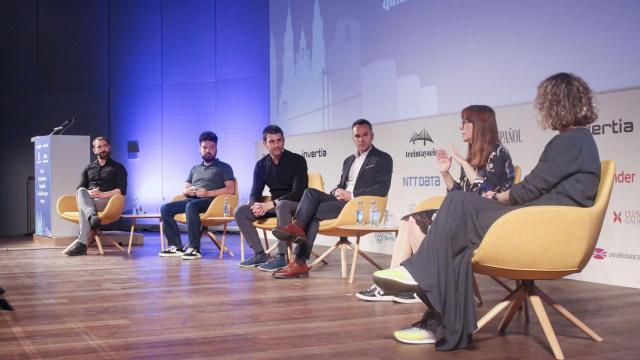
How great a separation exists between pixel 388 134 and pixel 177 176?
4518 millimetres

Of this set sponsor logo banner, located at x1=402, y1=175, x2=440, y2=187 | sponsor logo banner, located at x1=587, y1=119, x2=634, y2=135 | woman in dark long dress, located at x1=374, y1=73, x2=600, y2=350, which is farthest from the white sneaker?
sponsor logo banner, located at x1=402, y1=175, x2=440, y2=187

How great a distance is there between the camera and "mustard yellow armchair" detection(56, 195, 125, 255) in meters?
7.61

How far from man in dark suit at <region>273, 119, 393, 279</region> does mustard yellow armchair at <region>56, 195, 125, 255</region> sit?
279cm

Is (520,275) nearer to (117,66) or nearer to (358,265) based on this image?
(358,265)

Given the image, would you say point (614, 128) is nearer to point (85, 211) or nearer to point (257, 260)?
point (257, 260)

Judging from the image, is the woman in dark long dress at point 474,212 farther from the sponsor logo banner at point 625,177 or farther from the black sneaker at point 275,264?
the black sneaker at point 275,264

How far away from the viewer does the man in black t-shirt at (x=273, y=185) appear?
19.3ft

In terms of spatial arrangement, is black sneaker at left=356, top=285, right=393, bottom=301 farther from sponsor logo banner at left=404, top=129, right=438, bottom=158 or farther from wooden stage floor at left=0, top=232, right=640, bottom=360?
sponsor logo banner at left=404, top=129, right=438, bottom=158

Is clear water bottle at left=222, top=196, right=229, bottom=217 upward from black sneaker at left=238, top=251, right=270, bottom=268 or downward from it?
upward

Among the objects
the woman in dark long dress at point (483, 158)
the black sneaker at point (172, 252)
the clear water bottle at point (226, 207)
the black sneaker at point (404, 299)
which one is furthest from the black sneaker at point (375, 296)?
the black sneaker at point (172, 252)

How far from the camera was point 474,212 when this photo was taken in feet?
9.75

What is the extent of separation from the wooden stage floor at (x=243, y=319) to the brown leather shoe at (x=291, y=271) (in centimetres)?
14

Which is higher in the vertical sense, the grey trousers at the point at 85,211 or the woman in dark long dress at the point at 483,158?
the woman in dark long dress at the point at 483,158

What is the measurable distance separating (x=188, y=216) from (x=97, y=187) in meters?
1.47
